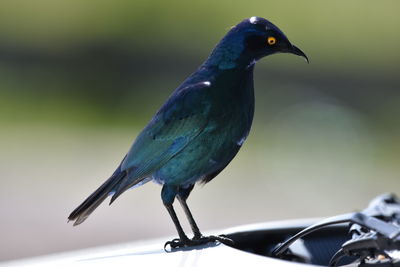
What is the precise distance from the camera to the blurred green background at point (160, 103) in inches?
358

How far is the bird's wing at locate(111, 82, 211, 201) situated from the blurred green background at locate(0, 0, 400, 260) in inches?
202

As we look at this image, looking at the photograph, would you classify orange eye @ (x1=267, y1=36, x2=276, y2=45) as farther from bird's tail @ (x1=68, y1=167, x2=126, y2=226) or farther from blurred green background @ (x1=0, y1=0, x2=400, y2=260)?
blurred green background @ (x1=0, y1=0, x2=400, y2=260)

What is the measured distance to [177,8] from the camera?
1664cm

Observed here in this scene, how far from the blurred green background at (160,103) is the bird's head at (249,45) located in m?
5.26

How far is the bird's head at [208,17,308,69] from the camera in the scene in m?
2.76

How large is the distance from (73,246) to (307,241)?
529cm

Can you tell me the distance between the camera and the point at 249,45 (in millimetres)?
2811

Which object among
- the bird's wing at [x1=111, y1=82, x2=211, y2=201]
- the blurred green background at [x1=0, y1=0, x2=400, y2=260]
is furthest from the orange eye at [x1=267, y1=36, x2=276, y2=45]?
the blurred green background at [x1=0, y1=0, x2=400, y2=260]

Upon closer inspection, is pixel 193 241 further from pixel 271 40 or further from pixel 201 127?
pixel 271 40

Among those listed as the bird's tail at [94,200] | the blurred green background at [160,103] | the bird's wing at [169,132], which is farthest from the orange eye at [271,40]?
the blurred green background at [160,103]

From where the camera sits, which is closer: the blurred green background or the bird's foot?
the bird's foot

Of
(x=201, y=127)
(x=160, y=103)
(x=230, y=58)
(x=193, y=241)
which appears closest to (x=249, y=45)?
(x=230, y=58)

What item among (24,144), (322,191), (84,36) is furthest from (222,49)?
(84,36)

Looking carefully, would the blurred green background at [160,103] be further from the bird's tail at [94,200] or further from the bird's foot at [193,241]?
the bird's foot at [193,241]
